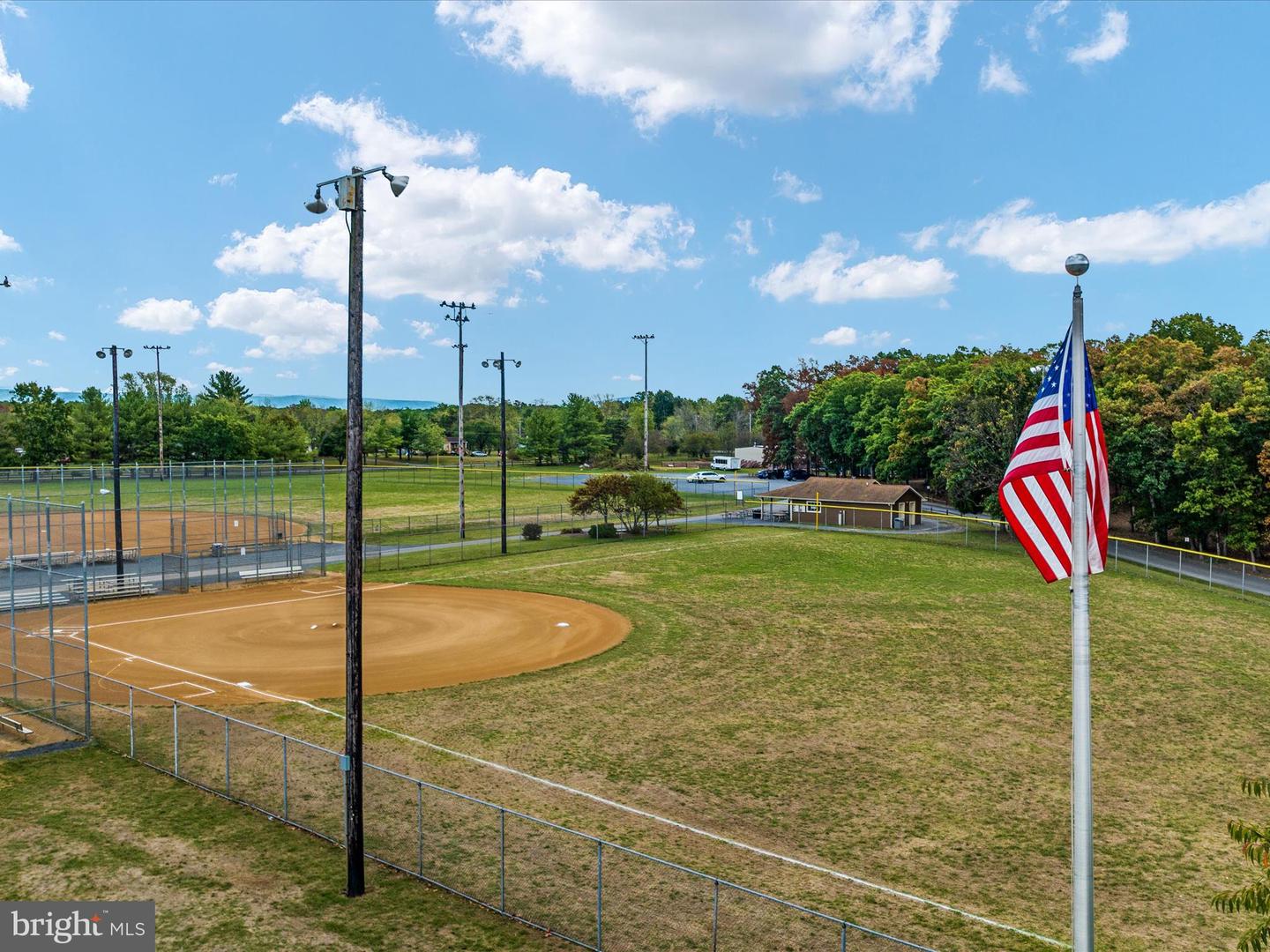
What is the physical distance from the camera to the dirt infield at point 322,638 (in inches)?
1053

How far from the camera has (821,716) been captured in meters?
23.8

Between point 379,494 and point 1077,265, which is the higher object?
point 1077,265

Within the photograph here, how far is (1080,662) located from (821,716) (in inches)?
574

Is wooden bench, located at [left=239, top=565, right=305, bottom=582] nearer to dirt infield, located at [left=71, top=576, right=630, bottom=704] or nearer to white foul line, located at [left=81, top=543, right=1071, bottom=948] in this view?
dirt infield, located at [left=71, top=576, right=630, bottom=704]

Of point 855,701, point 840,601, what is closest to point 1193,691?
point 855,701

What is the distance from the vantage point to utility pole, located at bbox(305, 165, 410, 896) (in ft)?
44.6

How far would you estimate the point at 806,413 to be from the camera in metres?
112

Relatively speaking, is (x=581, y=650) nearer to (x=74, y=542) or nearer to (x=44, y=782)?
(x=44, y=782)

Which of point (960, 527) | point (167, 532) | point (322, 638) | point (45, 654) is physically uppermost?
point (167, 532)

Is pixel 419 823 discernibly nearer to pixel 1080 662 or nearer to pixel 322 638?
pixel 1080 662

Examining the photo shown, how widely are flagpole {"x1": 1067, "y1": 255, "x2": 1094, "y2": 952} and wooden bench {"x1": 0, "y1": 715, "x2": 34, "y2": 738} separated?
71.7 ft

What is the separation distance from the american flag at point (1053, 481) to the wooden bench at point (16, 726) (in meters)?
21.8

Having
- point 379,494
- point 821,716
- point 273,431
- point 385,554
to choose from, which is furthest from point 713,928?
point 273,431

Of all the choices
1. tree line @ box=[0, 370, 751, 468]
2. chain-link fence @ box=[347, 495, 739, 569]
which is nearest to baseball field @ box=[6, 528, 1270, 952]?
chain-link fence @ box=[347, 495, 739, 569]
